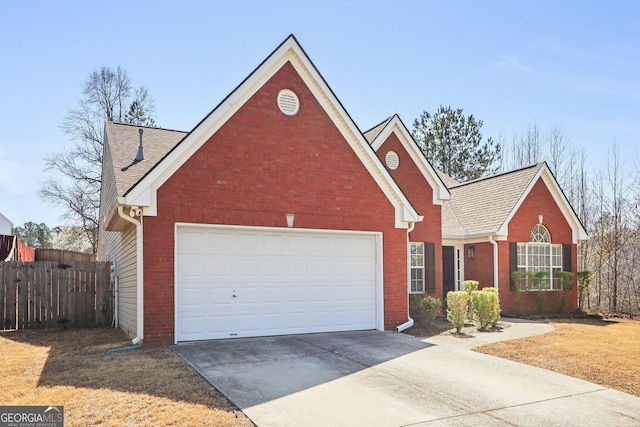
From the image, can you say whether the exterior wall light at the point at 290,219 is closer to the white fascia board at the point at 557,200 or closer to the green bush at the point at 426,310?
the green bush at the point at 426,310

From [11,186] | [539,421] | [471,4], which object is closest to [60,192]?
[11,186]

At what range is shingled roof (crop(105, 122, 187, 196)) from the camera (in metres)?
12.2

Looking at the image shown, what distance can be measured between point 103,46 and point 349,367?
12370mm

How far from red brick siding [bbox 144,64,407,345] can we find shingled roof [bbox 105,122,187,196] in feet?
4.45

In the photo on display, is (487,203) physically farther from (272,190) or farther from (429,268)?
(272,190)

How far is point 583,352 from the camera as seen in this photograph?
409 inches

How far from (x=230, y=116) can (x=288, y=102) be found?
155cm

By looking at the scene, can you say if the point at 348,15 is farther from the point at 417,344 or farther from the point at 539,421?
the point at 539,421

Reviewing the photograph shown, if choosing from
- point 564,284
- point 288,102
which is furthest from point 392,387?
point 564,284

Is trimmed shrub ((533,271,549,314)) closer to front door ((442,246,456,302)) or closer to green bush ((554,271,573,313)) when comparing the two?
green bush ((554,271,573,313))

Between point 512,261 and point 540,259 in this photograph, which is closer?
point 512,261

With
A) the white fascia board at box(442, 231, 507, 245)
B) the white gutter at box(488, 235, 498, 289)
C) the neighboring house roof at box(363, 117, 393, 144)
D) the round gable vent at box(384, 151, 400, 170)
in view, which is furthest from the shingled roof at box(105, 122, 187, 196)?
the white gutter at box(488, 235, 498, 289)

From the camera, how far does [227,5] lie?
12.2 m

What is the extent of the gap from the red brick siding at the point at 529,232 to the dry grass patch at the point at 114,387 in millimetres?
12674
